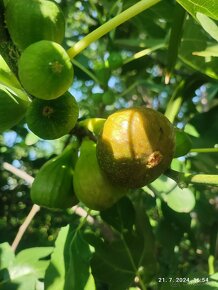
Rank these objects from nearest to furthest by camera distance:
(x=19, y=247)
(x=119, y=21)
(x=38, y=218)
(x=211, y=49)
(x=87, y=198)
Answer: (x=119, y=21), (x=87, y=198), (x=211, y=49), (x=19, y=247), (x=38, y=218)

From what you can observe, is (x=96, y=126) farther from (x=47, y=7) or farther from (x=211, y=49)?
(x=211, y=49)

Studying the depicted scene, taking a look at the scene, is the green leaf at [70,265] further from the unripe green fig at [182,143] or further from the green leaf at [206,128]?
the green leaf at [206,128]

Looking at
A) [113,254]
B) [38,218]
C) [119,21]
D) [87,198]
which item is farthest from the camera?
[38,218]

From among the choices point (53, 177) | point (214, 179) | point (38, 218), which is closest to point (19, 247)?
point (38, 218)

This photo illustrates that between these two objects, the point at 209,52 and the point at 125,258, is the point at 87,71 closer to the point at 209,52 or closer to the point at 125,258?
the point at 209,52

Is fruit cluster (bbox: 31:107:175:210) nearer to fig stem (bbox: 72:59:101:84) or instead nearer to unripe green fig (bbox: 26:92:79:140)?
unripe green fig (bbox: 26:92:79:140)

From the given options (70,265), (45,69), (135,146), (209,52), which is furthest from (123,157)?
(209,52)

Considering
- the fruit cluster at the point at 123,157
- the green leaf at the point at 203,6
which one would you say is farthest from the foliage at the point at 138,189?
the fruit cluster at the point at 123,157
